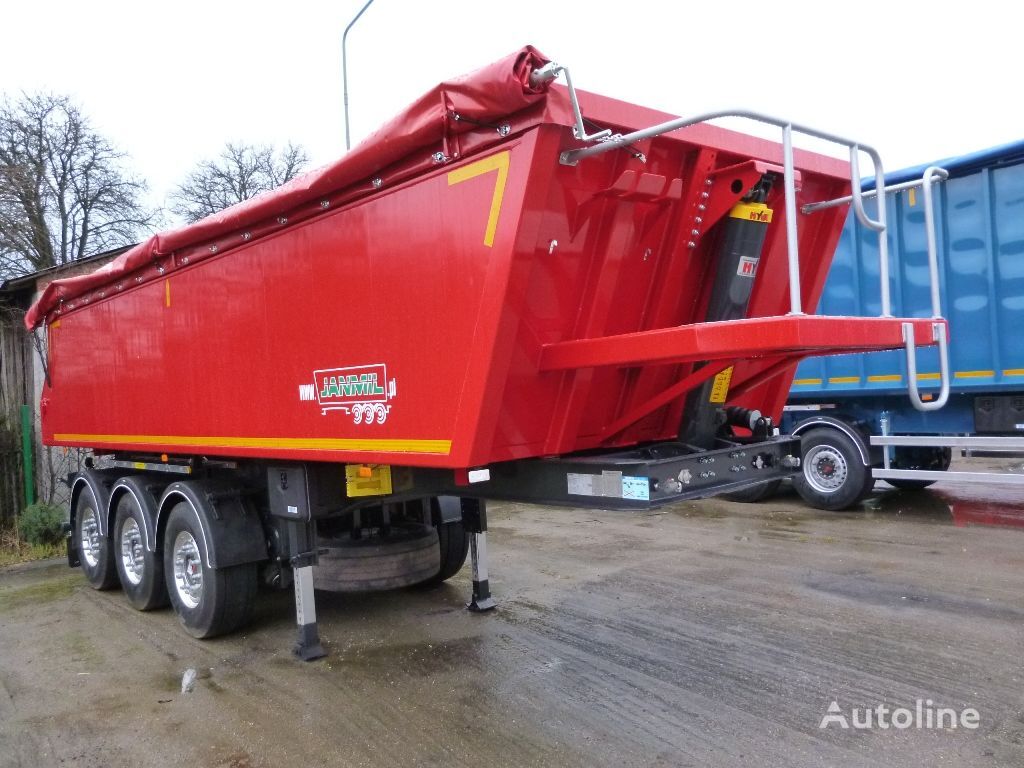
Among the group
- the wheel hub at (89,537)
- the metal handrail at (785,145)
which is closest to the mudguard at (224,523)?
the wheel hub at (89,537)

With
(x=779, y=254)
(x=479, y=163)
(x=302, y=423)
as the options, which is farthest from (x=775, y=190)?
(x=302, y=423)

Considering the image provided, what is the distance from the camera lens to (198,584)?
562 cm

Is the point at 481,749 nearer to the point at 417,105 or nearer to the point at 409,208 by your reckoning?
the point at 409,208

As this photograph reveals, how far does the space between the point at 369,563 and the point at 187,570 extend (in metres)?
1.39

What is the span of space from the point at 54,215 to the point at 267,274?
17604 mm

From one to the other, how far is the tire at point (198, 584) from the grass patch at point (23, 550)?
168 inches

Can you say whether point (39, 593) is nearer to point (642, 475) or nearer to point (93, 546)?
point (93, 546)

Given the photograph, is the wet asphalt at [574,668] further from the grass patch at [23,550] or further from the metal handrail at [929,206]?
the metal handrail at [929,206]

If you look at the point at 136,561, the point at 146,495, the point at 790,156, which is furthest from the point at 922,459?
the point at 136,561

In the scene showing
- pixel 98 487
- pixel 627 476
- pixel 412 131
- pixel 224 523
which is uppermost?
pixel 412 131

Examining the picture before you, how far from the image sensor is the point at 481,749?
3674 mm

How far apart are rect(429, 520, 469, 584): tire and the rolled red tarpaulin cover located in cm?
288

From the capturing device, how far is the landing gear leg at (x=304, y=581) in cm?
497

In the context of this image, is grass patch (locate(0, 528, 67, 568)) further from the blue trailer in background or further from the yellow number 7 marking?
the blue trailer in background
